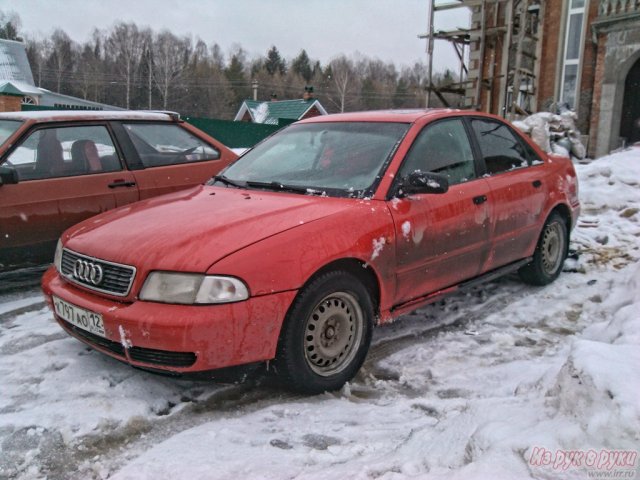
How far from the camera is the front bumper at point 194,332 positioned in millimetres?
2748

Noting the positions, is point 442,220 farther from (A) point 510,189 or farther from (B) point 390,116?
(A) point 510,189

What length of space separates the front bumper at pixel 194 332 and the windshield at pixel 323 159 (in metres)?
1.06

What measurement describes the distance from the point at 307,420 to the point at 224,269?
892 millimetres

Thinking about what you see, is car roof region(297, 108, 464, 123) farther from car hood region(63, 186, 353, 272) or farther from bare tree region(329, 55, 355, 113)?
bare tree region(329, 55, 355, 113)

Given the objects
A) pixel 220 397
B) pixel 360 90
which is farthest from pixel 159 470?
pixel 360 90

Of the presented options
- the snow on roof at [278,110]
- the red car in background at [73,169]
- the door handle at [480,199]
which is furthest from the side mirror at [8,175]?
the snow on roof at [278,110]

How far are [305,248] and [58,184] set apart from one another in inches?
114

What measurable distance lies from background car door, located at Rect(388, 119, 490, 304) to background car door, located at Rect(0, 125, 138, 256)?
2.77 m

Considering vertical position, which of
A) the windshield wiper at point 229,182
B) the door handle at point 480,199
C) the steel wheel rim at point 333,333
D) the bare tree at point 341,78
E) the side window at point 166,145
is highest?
the bare tree at point 341,78

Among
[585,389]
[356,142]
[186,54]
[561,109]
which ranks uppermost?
[186,54]

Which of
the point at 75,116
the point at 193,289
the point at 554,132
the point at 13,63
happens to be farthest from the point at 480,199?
the point at 13,63

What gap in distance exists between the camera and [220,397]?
317 cm

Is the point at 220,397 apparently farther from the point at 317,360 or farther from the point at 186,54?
the point at 186,54

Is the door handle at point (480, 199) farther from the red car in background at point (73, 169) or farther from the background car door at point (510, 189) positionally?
the red car in background at point (73, 169)
